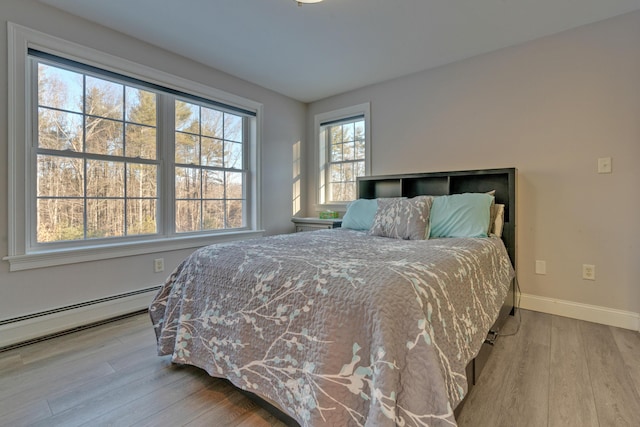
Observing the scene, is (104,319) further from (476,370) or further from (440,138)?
(440,138)

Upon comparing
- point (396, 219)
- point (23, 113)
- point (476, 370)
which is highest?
point (23, 113)

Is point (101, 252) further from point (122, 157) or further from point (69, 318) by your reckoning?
point (122, 157)

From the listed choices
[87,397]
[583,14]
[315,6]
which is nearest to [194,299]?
[87,397]

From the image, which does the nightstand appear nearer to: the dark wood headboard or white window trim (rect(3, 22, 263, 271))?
the dark wood headboard

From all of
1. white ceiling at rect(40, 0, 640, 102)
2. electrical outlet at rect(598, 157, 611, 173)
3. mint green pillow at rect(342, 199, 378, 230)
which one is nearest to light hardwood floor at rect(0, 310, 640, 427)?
electrical outlet at rect(598, 157, 611, 173)

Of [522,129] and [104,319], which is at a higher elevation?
[522,129]

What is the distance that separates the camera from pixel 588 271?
2.39 m

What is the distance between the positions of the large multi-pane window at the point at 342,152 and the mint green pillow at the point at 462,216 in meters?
1.38

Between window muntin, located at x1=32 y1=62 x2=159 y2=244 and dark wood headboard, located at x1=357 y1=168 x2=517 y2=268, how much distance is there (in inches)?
91.0

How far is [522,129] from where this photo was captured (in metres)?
2.64

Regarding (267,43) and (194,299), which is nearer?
(194,299)

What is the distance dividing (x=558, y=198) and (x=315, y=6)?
2.50 meters

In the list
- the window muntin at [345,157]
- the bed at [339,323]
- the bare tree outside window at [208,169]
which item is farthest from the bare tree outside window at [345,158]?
the bed at [339,323]

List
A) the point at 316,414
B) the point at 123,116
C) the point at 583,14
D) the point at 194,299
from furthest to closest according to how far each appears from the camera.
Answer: the point at 123,116, the point at 583,14, the point at 194,299, the point at 316,414
